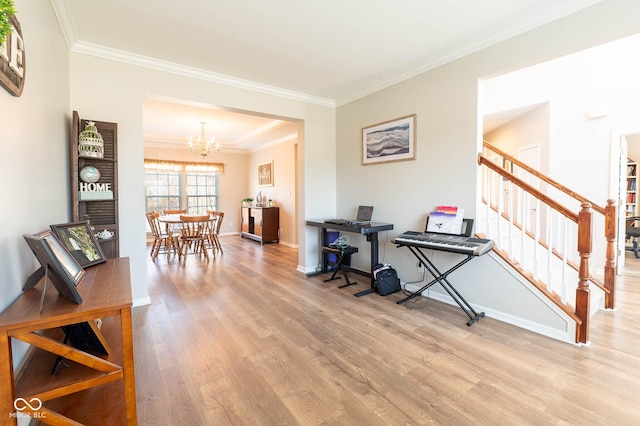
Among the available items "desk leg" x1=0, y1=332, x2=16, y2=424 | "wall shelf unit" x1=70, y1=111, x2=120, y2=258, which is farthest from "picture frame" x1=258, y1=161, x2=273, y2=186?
"desk leg" x1=0, y1=332, x2=16, y2=424

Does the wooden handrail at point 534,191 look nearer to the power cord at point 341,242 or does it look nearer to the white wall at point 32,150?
the power cord at point 341,242

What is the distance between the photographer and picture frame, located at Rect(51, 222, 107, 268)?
1.77 metres

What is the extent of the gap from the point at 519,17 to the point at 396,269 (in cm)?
274

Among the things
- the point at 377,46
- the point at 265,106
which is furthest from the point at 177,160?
the point at 377,46

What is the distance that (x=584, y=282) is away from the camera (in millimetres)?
2279

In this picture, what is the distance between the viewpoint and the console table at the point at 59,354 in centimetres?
107

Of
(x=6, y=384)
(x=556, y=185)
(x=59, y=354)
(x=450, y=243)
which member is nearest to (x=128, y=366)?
(x=59, y=354)

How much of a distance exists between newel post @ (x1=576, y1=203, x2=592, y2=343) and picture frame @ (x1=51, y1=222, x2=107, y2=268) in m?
3.52

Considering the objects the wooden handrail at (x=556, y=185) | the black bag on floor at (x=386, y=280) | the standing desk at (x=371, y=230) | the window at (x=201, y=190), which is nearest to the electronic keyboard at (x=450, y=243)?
the standing desk at (x=371, y=230)

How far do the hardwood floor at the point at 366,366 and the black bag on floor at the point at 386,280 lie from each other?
0.17m

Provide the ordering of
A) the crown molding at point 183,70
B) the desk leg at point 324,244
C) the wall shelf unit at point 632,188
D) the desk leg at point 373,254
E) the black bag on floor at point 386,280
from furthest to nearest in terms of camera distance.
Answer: the wall shelf unit at point 632,188
the desk leg at point 324,244
the desk leg at point 373,254
the black bag on floor at point 386,280
the crown molding at point 183,70

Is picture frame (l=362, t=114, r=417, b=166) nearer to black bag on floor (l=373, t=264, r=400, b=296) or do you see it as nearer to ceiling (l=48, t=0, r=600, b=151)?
ceiling (l=48, t=0, r=600, b=151)

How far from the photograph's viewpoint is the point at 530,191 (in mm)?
2547

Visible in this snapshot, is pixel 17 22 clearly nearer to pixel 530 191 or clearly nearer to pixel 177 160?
pixel 530 191
